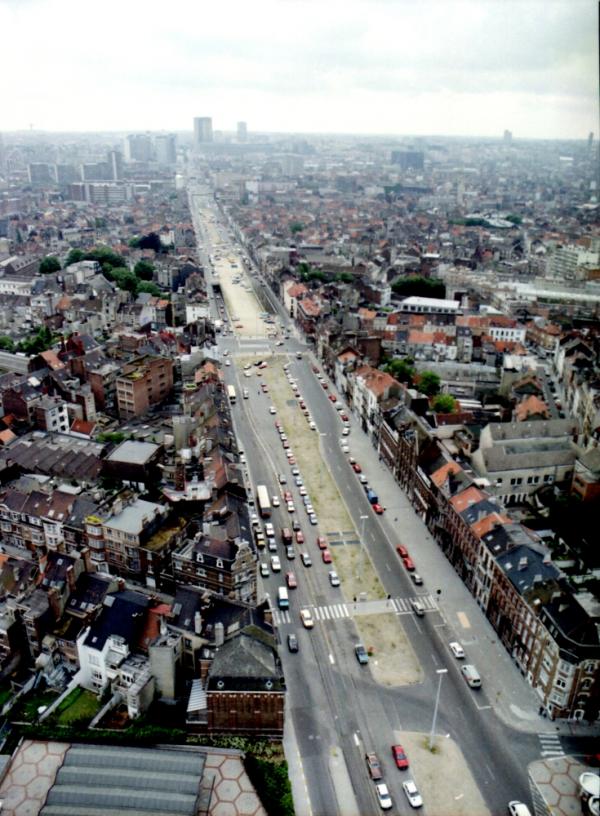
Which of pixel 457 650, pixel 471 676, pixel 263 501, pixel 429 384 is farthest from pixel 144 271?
pixel 471 676

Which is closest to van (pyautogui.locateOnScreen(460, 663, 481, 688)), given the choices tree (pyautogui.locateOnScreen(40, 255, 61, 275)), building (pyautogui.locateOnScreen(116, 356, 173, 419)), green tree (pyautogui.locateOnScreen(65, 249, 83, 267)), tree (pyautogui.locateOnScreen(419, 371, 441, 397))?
tree (pyautogui.locateOnScreen(419, 371, 441, 397))

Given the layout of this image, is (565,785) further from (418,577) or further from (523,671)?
(418,577)

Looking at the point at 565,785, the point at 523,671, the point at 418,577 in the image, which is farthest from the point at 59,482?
the point at 565,785

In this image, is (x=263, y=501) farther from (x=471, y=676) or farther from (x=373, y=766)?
(x=373, y=766)

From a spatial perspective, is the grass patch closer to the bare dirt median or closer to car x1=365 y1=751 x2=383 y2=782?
car x1=365 y1=751 x2=383 y2=782

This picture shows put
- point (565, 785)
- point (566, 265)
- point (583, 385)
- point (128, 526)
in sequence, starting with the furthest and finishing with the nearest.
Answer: point (566, 265) < point (583, 385) < point (128, 526) < point (565, 785)

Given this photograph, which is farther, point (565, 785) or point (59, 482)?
point (59, 482)

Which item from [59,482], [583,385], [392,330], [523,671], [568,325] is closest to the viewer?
[523,671]
